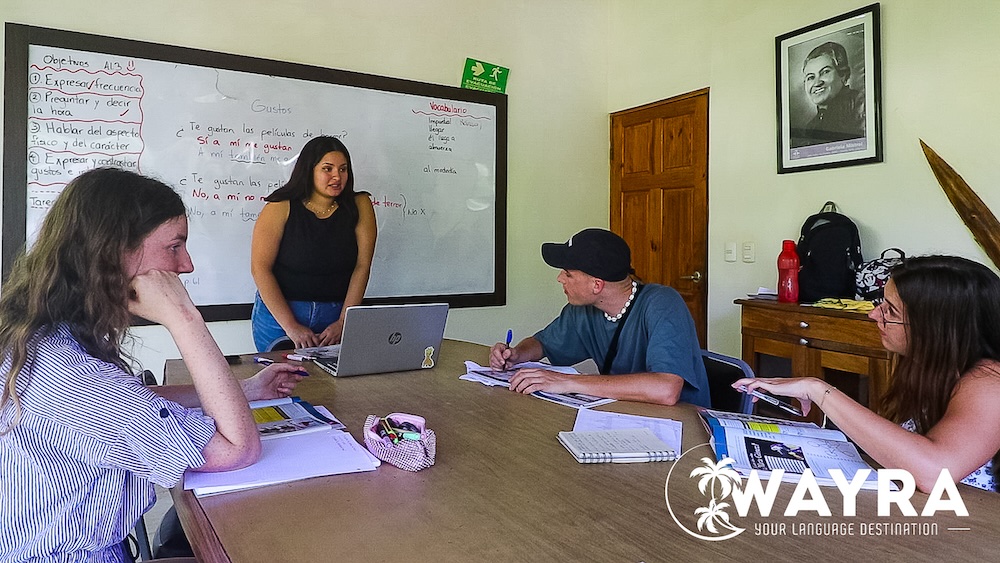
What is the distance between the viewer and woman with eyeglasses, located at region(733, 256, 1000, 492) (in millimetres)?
1115

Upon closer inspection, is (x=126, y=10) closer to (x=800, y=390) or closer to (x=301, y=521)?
(x=301, y=521)

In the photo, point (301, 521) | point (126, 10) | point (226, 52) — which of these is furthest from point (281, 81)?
point (301, 521)

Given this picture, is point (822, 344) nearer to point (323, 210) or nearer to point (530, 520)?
point (323, 210)

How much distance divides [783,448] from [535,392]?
65cm

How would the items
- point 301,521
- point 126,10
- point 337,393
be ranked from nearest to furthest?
1. point 301,521
2. point 337,393
3. point 126,10

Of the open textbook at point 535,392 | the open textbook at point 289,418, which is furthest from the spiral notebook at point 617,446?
the open textbook at point 289,418

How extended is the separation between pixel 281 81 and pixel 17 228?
1336 millimetres

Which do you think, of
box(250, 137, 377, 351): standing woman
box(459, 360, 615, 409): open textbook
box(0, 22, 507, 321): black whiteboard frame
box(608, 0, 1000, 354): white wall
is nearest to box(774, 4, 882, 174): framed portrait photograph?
box(608, 0, 1000, 354): white wall

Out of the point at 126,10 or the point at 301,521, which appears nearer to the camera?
the point at 301,521

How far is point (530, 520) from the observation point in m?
0.98

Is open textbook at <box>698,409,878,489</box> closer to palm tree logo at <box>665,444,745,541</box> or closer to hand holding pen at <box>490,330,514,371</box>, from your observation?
palm tree logo at <box>665,444,745,541</box>

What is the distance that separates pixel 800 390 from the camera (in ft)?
4.38

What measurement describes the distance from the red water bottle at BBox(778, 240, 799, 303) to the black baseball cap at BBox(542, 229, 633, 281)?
157 centimetres

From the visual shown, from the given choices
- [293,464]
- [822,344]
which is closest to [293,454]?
[293,464]
